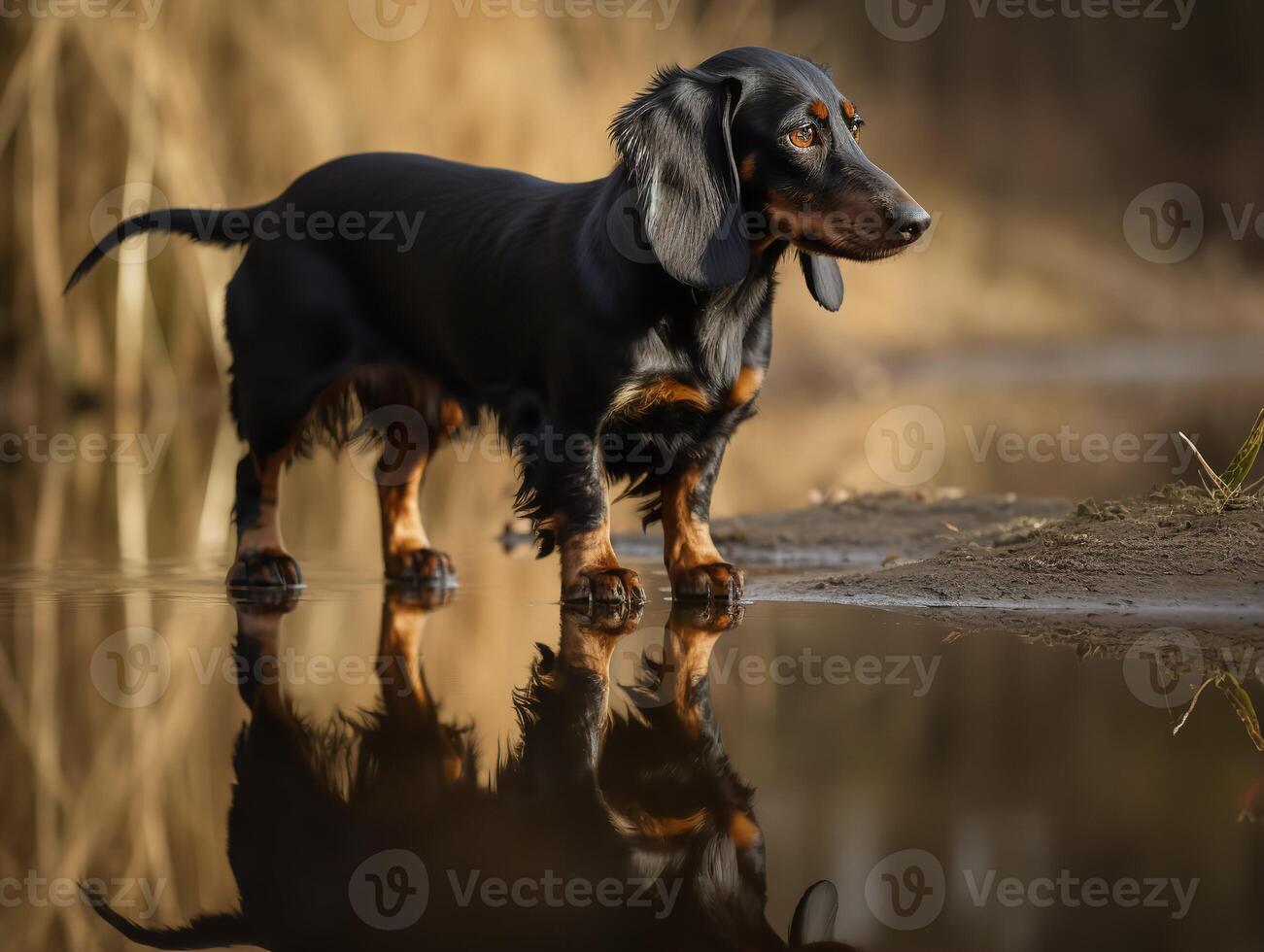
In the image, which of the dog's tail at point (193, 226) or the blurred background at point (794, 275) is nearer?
the dog's tail at point (193, 226)

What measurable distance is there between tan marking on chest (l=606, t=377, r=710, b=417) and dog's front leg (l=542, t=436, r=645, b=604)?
0.10 m

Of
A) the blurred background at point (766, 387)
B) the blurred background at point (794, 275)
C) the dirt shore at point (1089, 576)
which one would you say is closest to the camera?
the blurred background at point (766, 387)

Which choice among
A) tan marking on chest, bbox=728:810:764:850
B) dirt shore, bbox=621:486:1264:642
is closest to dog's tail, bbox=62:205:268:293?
dirt shore, bbox=621:486:1264:642

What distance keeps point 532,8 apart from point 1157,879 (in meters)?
8.96

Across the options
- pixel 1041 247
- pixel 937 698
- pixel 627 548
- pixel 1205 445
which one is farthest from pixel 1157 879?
pixel 1041 247

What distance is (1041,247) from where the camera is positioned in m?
12.4

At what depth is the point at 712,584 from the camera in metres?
3.18

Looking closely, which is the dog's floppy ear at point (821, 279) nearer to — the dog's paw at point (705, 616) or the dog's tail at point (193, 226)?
the dog's paw at point (705, 616)

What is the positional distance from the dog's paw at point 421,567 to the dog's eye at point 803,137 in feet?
4.45

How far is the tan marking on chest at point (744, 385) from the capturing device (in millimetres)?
3139

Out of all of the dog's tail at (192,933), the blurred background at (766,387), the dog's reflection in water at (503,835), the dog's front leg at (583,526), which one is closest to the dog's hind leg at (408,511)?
the blurred background at (766,387)

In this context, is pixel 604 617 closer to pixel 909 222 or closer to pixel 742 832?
pixel 909 222

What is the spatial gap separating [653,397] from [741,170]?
1.56 feet

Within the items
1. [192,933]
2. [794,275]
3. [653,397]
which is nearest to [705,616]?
[653,397]
